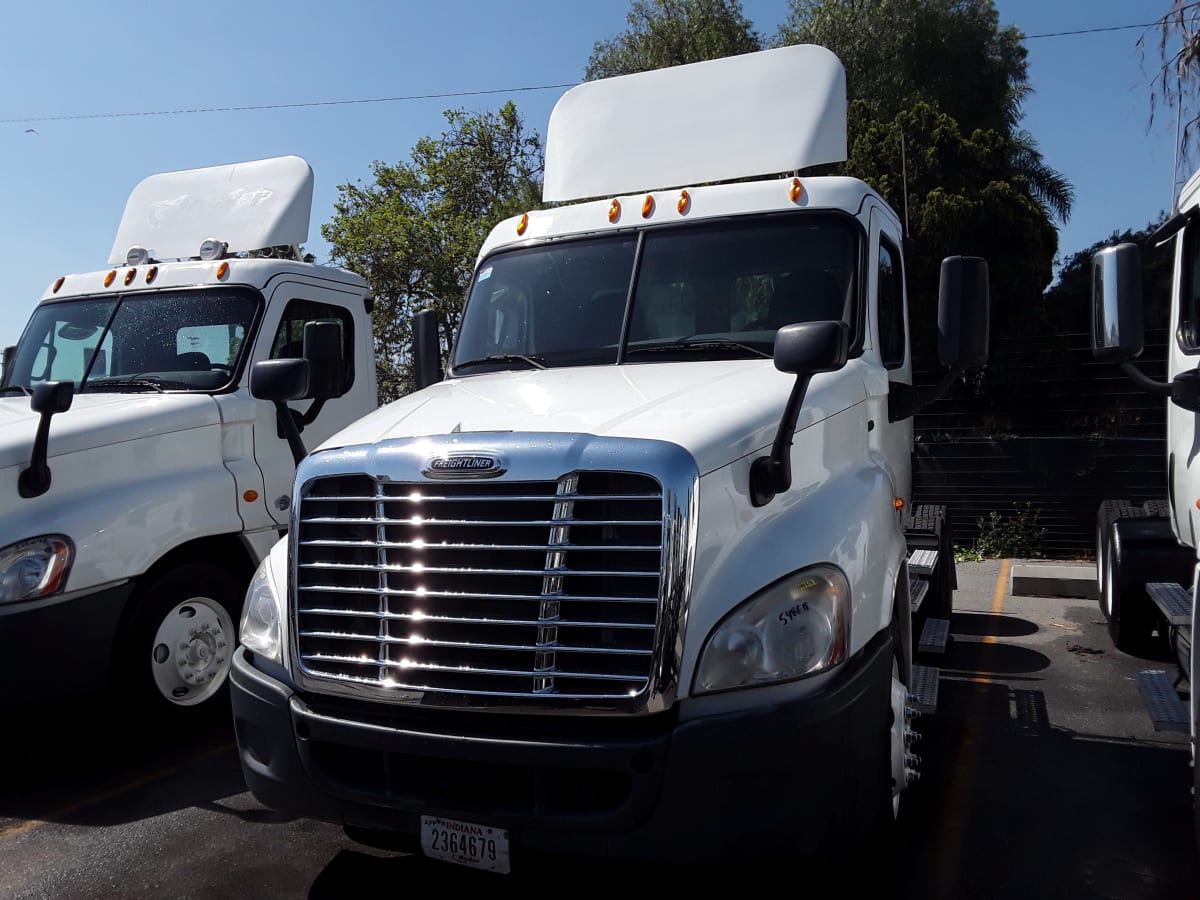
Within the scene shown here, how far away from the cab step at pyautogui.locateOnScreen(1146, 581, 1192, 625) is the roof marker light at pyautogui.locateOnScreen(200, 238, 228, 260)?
19.7 feet

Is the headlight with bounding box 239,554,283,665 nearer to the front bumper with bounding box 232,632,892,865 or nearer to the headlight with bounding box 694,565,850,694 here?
the front bumper with bounding box 232,632,892,865

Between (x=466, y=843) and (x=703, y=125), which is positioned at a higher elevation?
(x=703, y=125)

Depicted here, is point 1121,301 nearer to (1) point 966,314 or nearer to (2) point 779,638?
(1) point 966,314

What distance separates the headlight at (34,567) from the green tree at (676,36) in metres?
26.2

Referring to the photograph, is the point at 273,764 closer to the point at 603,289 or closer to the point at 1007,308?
the point at 603,289

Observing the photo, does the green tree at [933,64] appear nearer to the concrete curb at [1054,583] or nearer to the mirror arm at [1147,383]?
the concrete curb at [1054,583]

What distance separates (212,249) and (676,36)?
990 inches

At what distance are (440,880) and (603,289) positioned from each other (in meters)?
2.62

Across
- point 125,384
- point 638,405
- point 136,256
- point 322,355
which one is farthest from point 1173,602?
point 136,256

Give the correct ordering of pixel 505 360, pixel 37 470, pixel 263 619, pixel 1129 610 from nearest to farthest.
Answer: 1. pixel 263 619
2. pixel 505 360
3. pixel 37 470
4. pixel 1129 610

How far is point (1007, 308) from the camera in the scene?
2030 cm

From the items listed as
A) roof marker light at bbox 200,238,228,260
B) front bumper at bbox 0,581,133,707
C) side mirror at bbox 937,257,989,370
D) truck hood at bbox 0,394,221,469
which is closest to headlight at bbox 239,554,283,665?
front bumper at bbox 0,581,133,707

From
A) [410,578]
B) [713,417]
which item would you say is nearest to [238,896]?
[410,578]

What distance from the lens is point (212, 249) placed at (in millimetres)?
6828
